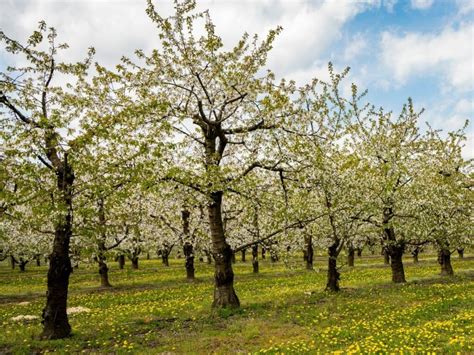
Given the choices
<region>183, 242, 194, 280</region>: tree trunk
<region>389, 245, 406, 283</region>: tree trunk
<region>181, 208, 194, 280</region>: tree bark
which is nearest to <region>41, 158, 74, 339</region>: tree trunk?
<region>389, 245, 406, 283</region>: tree trunk

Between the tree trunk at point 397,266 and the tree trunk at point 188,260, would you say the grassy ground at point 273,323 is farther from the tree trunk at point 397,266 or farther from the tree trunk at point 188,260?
the tree trunk at point 188,260

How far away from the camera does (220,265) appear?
1980 cm

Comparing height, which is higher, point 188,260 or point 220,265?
point 220,265

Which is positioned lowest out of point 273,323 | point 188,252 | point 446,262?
point 273,323

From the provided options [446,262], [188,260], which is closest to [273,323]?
[446,262]

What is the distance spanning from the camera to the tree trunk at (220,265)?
19.7 meters

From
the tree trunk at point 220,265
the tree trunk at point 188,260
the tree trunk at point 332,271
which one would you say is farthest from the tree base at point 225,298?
the tree trunk at point 188,260

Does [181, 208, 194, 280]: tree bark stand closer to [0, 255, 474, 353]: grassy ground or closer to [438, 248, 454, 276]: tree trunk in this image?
[0, 255, 474, 353]: grassy ground

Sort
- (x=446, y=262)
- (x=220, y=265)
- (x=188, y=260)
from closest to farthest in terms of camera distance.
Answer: (x=220, y=265), (x=446, y=262), (x=188, y=260)

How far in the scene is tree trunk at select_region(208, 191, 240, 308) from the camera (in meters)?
19.7

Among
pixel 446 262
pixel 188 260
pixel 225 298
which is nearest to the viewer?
pixel 225 298

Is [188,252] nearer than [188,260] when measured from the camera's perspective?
Yes

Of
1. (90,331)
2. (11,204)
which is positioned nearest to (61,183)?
(11,204)

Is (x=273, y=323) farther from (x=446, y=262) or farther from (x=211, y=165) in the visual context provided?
(x=446, y=262)
